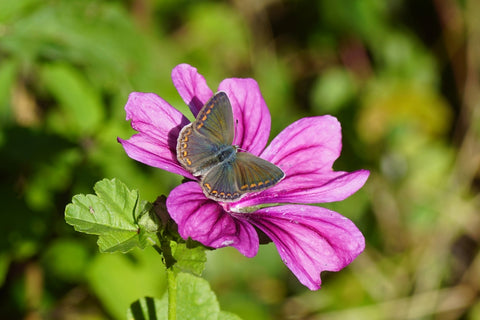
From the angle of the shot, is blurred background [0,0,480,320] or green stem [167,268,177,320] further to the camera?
blurred background [0,0,480,320]

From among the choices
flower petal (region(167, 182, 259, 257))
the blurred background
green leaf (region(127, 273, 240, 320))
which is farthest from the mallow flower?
the blurred background

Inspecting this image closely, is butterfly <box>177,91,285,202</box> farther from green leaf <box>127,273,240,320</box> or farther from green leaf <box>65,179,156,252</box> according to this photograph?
green leaf <box>127,273,240,320</box>

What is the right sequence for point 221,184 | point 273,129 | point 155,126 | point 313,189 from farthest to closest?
point 273,129 < point 313,189 < point 155,126 < point 221,184

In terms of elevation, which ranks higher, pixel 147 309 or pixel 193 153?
pixel 193 153

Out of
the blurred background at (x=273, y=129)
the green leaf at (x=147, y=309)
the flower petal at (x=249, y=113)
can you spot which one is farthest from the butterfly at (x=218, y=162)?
the blurred background at (x=273, y=129)

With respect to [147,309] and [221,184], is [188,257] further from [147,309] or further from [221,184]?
[147,309]

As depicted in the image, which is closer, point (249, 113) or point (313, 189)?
point (313, 189)

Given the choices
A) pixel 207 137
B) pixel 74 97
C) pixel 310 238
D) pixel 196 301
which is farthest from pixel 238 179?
pixel 74 97
